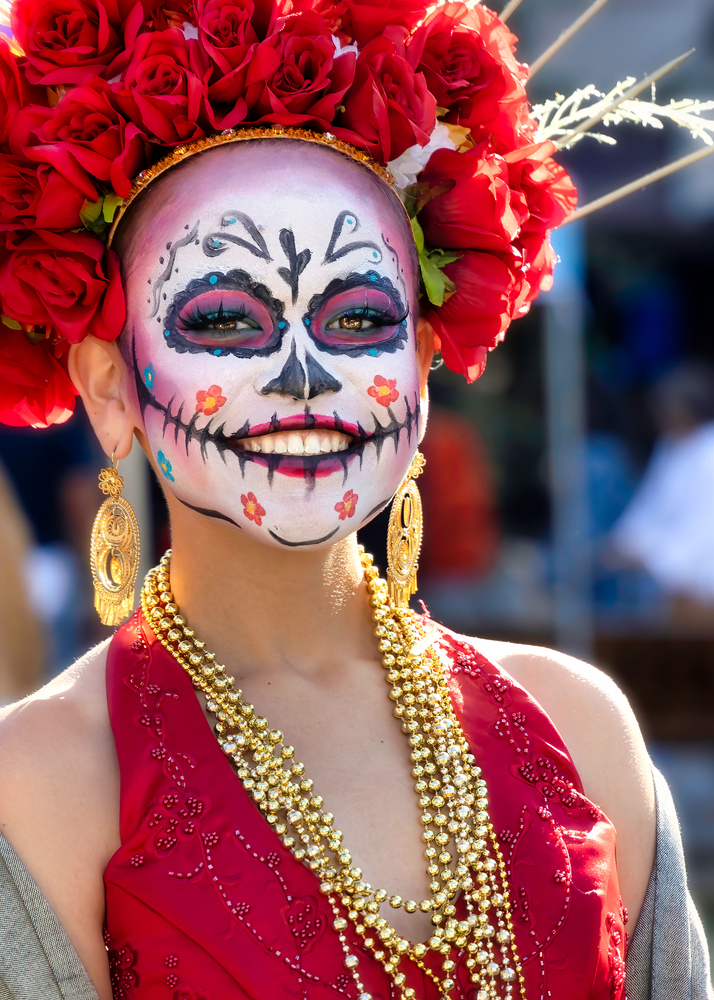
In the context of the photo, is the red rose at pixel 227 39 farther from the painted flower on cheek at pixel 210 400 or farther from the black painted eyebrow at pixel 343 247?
the painted flower on cheek at pixel 210 400

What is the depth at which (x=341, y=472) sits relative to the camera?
5.94 feet

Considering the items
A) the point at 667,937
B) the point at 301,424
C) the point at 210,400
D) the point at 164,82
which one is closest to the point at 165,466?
the point at 210,400

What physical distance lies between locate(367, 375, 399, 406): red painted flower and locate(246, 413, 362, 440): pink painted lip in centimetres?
8

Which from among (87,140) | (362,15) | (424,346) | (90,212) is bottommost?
(424,346)

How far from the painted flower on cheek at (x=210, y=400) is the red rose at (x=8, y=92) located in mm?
510

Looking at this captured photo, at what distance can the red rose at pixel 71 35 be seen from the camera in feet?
5.82

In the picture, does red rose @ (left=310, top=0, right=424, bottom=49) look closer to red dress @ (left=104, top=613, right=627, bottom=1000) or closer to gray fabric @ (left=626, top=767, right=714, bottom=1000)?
red dress @ (left=104, top=613, right=627, bottom=1000)

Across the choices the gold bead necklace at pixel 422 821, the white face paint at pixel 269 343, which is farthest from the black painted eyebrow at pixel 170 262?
the gold bead necklace at pixel 422 821

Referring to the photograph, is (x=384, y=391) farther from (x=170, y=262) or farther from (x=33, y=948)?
(x=33, y=948)

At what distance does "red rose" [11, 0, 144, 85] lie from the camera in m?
1.77

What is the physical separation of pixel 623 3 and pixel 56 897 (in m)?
5.20

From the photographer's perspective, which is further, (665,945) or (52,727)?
(665,945)

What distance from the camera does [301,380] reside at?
1.76 m

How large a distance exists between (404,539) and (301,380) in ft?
1.55
